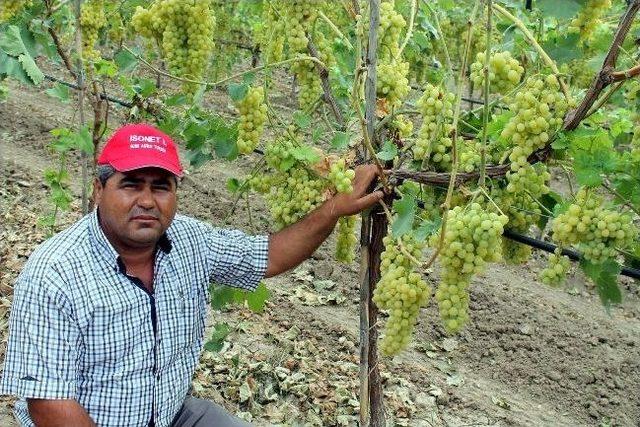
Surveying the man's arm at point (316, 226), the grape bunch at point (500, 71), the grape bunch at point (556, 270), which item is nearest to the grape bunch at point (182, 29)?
the man's arm at point (316, 226)

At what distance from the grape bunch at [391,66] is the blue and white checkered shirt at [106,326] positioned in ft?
3.10

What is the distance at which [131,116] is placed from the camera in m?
3.45

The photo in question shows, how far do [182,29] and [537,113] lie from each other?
1.71 meters

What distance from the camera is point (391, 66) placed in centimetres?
262

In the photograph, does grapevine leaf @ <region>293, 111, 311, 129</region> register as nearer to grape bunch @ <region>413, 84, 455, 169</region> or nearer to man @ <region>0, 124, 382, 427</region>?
man @ <region>0, 124, 382, 427</region>

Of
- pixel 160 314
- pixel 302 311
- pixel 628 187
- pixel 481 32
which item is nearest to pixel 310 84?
pixel 160 314

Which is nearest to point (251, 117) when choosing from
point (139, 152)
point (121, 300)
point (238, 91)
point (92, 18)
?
point (238, 91)

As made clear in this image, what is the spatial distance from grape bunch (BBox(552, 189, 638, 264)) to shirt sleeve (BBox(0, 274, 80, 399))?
62.6 inches

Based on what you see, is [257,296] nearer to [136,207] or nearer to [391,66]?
[136,207]

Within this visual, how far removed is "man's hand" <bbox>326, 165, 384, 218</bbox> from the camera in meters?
2.54

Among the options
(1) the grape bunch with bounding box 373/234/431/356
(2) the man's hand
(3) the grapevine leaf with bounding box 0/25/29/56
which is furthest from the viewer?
(3) the grapevine leaf with bounding box 0/25/29/56

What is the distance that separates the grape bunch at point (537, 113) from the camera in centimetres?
209

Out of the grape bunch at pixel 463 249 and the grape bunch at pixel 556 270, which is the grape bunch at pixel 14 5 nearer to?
the grape bunch at pixel 463 249

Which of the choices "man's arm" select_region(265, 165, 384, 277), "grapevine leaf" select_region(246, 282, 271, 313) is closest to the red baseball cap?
"man's arm" select_region(265, 165, 384, 277)
